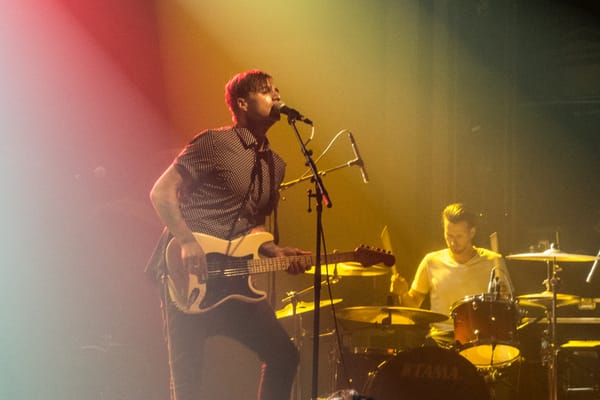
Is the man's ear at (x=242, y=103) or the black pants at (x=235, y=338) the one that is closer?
the black pants at (x=235, y=338)

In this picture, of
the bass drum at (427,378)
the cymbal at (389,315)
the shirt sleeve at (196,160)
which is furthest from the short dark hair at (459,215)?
the shirt sleeve at (196,160)

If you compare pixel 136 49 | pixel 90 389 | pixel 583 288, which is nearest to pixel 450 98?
pixel 583 288

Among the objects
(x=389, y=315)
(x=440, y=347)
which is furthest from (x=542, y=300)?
(x=389, y=315)

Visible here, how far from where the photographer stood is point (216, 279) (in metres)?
3.64

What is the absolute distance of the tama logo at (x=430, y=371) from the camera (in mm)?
4484

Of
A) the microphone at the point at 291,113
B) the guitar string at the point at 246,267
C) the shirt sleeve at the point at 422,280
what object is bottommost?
the shirt sleeve at the point at 422,280

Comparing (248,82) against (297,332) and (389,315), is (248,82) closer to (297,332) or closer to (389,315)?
Result: (389,315)

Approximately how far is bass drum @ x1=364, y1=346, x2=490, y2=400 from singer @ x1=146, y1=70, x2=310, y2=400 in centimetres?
101

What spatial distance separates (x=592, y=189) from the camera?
6520 mm

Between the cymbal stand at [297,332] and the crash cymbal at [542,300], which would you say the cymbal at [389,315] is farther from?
the crash cymbal at [542,300]

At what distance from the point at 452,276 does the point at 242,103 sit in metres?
2.51

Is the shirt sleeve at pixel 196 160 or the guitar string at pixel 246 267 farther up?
the shirt sleeve at pixel 196 160

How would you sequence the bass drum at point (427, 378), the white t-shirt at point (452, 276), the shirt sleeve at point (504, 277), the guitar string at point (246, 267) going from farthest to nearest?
the white t-shirt at point (452, 276), the shirt sleeve at point (504, 277), the bass drum at point (427, 378), the guitar string at point (246, 267)

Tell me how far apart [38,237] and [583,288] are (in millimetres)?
4505
